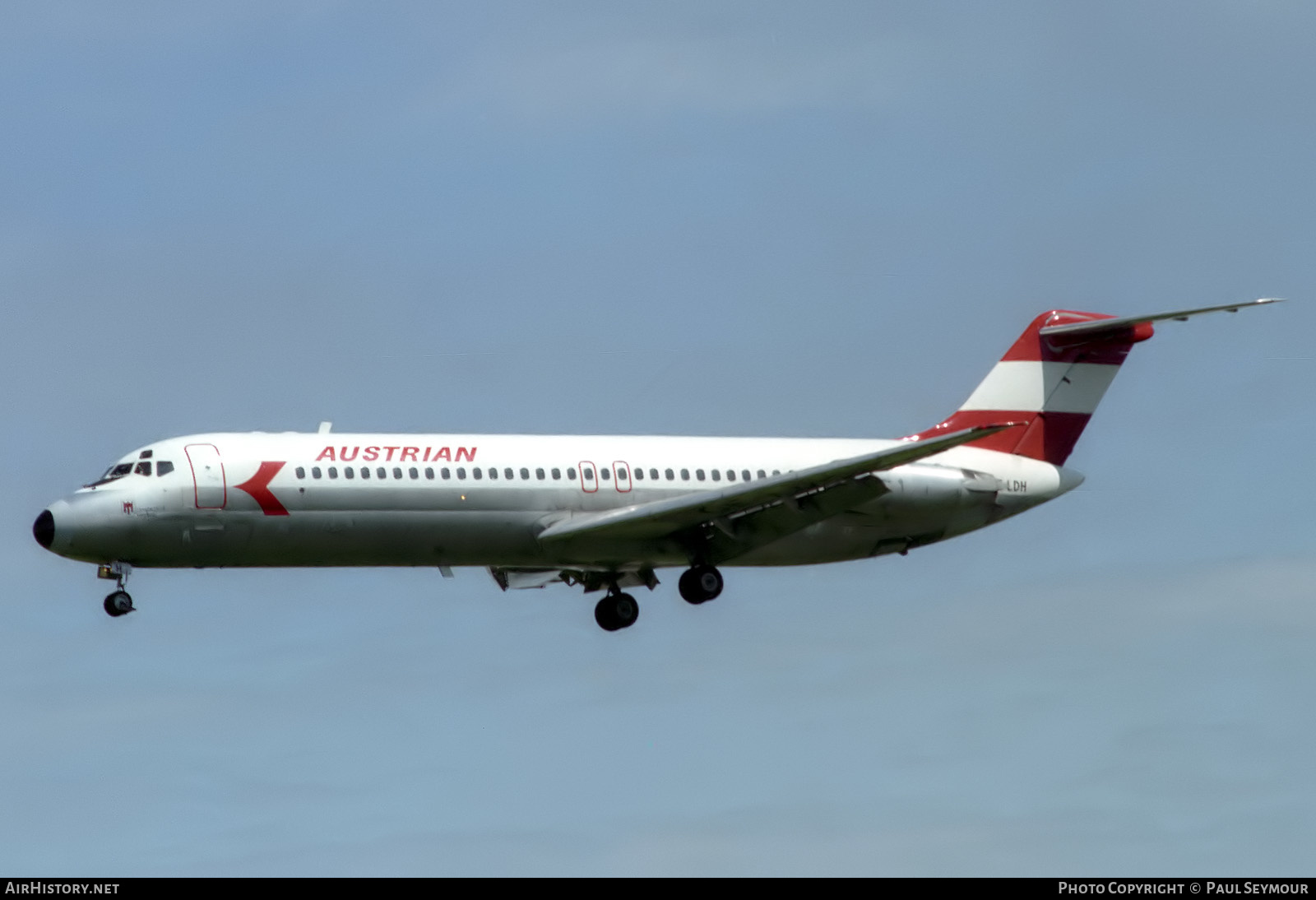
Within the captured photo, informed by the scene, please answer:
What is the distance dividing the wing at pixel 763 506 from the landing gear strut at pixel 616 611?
3.06 meters

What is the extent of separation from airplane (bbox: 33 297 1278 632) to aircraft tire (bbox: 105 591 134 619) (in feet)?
0.12

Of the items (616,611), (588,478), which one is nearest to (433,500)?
(588,478)

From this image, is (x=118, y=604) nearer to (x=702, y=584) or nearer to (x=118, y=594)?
(x=118, y=594)

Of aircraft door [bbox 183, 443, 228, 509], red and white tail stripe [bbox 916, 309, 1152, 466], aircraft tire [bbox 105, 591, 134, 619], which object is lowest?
aircraft tire [bbox 105, 591, 134, 619]

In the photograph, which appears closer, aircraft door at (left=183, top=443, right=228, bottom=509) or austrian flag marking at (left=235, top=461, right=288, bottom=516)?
aircraft door at (left=183, top=443, right=228, bottom=509)

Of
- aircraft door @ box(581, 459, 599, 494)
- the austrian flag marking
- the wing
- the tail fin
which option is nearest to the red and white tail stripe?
the tail fin

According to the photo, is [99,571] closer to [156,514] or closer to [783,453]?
[156,514]

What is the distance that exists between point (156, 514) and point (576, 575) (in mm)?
10787

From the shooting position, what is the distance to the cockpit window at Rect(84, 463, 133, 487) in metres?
46.9

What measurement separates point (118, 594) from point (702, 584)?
12.7 m

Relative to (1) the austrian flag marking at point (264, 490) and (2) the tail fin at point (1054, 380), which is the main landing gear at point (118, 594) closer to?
(1) the austrian flag marking at point (264, 490)

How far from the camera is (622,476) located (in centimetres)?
5031

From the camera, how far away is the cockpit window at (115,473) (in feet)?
154

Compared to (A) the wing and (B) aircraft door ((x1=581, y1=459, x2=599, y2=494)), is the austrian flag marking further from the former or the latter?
(B) aircraft door ((x1=581, y1=459, x2=599, y2=494))
